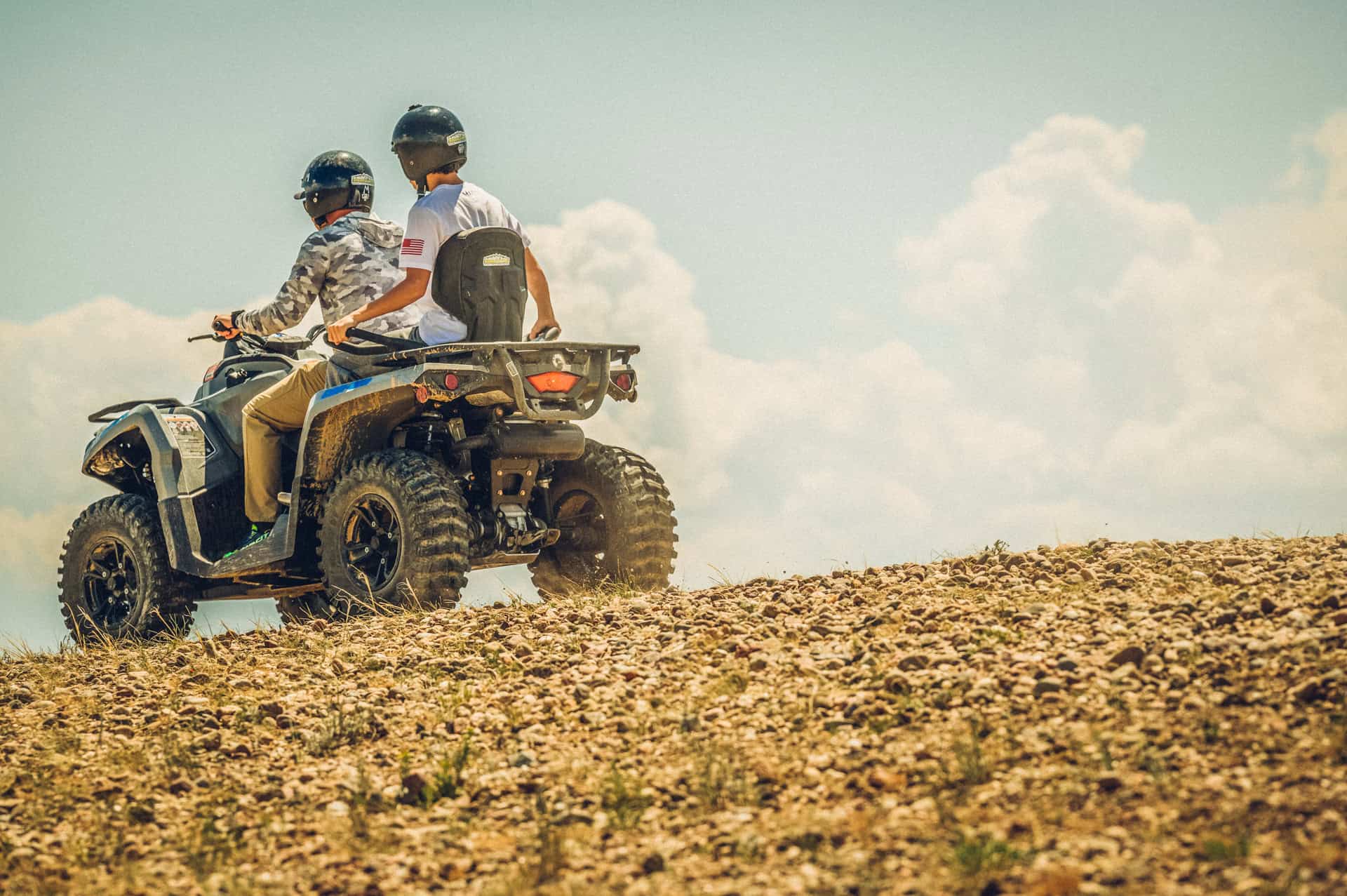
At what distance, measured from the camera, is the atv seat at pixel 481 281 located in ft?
32.2

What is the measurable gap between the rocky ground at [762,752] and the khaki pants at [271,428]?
8.54 ft

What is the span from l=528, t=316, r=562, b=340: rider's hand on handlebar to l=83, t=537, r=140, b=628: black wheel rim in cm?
394

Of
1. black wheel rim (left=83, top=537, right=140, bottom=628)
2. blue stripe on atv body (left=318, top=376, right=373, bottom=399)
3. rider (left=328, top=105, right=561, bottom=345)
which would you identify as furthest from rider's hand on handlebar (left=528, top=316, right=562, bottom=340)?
black wheel rim (left=83, top=537, right=140, bottom=628)

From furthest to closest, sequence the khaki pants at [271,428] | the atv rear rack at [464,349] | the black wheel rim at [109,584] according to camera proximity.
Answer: the black wheel rim at [109,584] → the khaki pants at [271,428] → the atv rear rack at [464,349]

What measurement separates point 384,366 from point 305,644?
2.08 metres

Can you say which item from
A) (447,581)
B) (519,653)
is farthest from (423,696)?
(447,581)

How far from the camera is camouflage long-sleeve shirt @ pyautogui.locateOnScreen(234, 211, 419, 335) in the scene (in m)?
10.5

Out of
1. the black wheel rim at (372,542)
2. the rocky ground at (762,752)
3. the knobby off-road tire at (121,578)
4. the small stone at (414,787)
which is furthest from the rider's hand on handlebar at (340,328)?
the small stone at (414,787)

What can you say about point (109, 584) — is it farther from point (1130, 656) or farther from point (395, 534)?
point (1130, 656)

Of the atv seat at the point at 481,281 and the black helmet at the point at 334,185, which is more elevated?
the black helmet at the point at 334,185

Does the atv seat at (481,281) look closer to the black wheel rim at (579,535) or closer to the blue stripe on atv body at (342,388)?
the blue stripe on atv body at (342,388)

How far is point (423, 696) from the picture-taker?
7055 mm

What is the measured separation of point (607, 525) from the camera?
10484 mm

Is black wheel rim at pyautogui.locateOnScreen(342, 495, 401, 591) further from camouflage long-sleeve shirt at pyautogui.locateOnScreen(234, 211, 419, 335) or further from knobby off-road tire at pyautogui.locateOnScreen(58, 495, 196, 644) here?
knobby off-road tire at pyautogui.locateOnScreen(58, 495, 196, 644)
